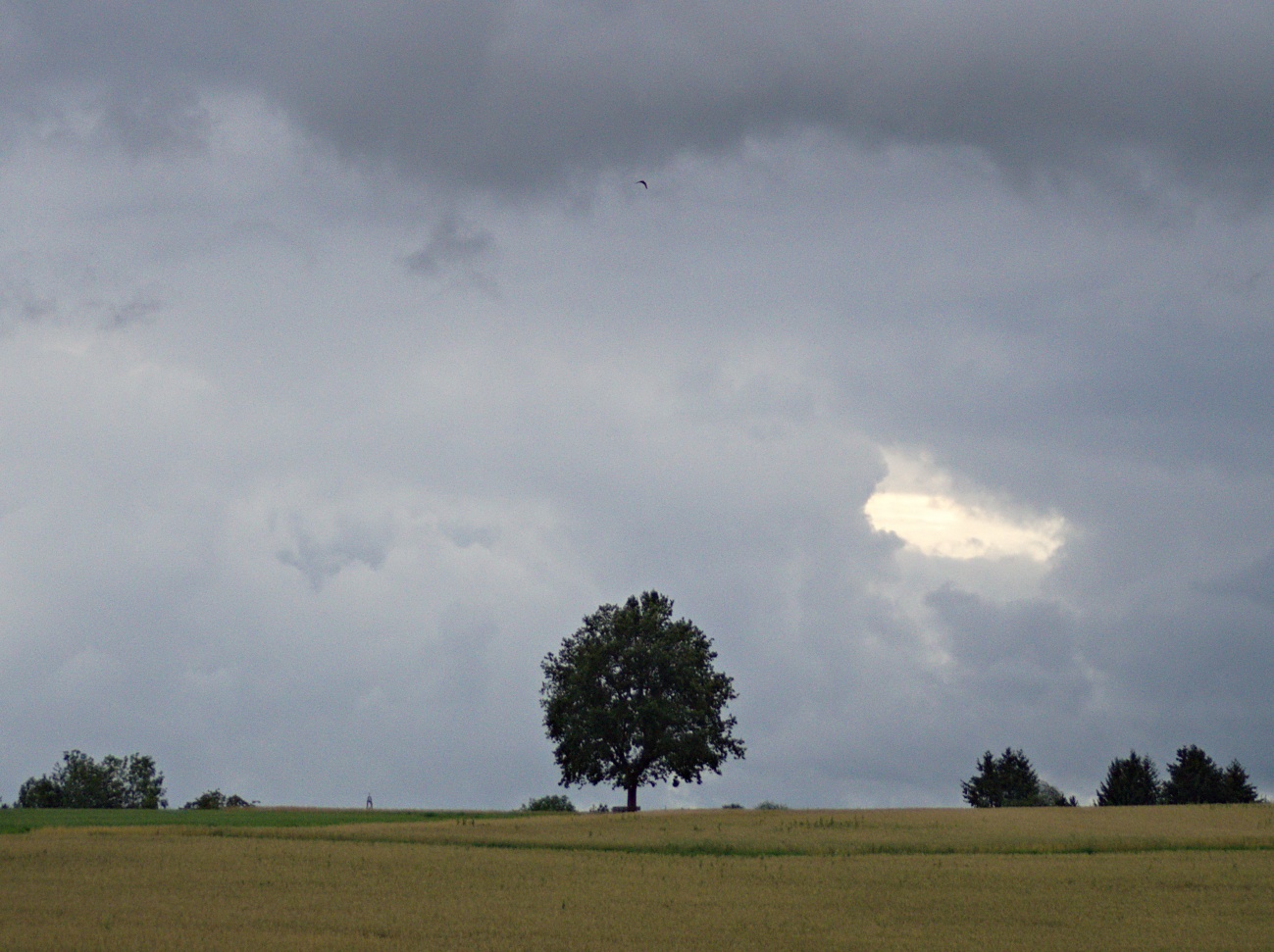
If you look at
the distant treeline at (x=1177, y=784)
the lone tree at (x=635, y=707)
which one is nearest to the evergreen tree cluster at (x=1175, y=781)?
the distant treeline at (x=1177, y=784)

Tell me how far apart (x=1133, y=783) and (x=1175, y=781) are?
5.39 meters

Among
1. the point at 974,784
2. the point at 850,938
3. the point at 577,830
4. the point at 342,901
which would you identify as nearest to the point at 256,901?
the point at 342,901

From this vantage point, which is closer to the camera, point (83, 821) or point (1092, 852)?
Result: point (1092, 852)

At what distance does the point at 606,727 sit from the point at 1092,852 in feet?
133

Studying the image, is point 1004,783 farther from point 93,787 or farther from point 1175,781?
point 93,787

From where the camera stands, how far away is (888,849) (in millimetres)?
59531

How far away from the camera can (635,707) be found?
91688 mm

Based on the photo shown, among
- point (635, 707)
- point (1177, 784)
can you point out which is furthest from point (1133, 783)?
point (635, 707)

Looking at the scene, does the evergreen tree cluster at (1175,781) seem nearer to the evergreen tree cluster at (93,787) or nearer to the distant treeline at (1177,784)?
the distant treeline at (1177,784)

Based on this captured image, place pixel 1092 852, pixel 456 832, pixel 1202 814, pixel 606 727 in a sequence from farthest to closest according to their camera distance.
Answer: pixel 606 727 → pixel 1202 814 → pixel 456 832 → pixel 1092 852

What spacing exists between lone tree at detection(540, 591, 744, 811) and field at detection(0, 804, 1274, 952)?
1894 cm

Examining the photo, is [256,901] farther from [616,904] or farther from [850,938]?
[850,938]

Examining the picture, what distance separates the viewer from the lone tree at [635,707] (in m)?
91.6

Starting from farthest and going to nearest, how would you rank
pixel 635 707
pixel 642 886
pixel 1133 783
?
pixel 1133 783, pixel 635 707, pixel 642 886
